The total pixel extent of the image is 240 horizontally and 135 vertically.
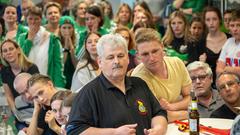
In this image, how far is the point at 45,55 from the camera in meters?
5.34

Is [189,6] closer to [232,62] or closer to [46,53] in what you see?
[232,62]

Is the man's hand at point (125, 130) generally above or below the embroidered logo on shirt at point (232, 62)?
above

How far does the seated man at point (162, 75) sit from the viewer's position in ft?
10.8

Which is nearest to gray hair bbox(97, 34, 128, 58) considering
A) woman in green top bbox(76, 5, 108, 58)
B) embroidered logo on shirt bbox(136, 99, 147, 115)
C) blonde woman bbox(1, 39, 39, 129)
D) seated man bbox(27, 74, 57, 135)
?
embroidered logo on shirt bbox(136, 99, 147, 115)

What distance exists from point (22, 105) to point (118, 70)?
1999 millimetres

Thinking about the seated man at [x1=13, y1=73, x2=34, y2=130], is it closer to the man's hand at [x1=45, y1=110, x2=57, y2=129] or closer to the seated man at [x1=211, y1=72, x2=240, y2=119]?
the man's hand at [x1=45, y1=110, x2=57, y2=129]

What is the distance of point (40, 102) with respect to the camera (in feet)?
12.2

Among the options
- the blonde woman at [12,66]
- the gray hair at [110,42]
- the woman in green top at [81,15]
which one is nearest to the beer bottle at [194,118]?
the gray hair at [110,42]

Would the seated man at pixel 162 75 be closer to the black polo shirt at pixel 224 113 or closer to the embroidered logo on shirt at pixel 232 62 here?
the black polo shirt at pixel 224 113

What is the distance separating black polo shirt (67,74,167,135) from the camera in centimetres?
268

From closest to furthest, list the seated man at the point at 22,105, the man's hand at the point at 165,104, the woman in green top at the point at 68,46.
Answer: the man's hand at the point at 165,104
the seated man at the point at 22,105
the woman in green top at the point at 68,46

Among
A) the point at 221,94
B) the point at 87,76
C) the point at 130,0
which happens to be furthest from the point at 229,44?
the point at 130,0

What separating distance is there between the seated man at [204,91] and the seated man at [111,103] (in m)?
0.99

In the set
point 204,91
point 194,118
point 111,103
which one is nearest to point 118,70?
point 111,103
